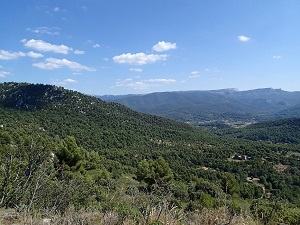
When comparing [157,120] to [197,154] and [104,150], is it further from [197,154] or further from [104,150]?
[104,150]

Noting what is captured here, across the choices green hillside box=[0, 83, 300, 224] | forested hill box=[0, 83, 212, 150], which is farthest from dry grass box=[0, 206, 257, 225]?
forested hill box=[0, 83, 212, 150]

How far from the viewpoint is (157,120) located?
357ft

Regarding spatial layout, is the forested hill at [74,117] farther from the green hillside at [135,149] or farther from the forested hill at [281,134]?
the forested hill at [281,134]

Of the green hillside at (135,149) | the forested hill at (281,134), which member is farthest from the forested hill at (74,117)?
the forested hill at (281,134)

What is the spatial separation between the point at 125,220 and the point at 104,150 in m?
54.9

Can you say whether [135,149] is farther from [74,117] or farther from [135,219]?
[135,219]

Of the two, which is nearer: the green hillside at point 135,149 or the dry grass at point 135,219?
the dry grass at point 135,219

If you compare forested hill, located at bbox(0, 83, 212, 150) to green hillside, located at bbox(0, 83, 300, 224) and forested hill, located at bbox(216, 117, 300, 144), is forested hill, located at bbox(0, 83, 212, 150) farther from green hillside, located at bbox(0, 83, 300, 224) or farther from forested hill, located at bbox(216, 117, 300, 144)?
forested hill, located at bbox(216, 117, 300, 144)

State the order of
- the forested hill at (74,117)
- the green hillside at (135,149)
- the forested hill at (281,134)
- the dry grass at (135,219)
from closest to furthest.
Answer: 1. the dry grass at (135,219)
2. the green hillside at (135,149)
3. the forested hill at (74,117)
4. the forested hill at (281,134)

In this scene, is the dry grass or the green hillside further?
the green hillside

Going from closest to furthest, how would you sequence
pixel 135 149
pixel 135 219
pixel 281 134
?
pixel 135 219 → pixel 135 149 → pixel 281 134

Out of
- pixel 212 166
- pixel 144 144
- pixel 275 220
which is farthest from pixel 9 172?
pixel 144 144

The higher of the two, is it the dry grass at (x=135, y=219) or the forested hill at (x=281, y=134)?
the dry grass at (x=135, y=219)

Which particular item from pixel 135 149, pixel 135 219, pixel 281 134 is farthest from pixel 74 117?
pixel 281 134
